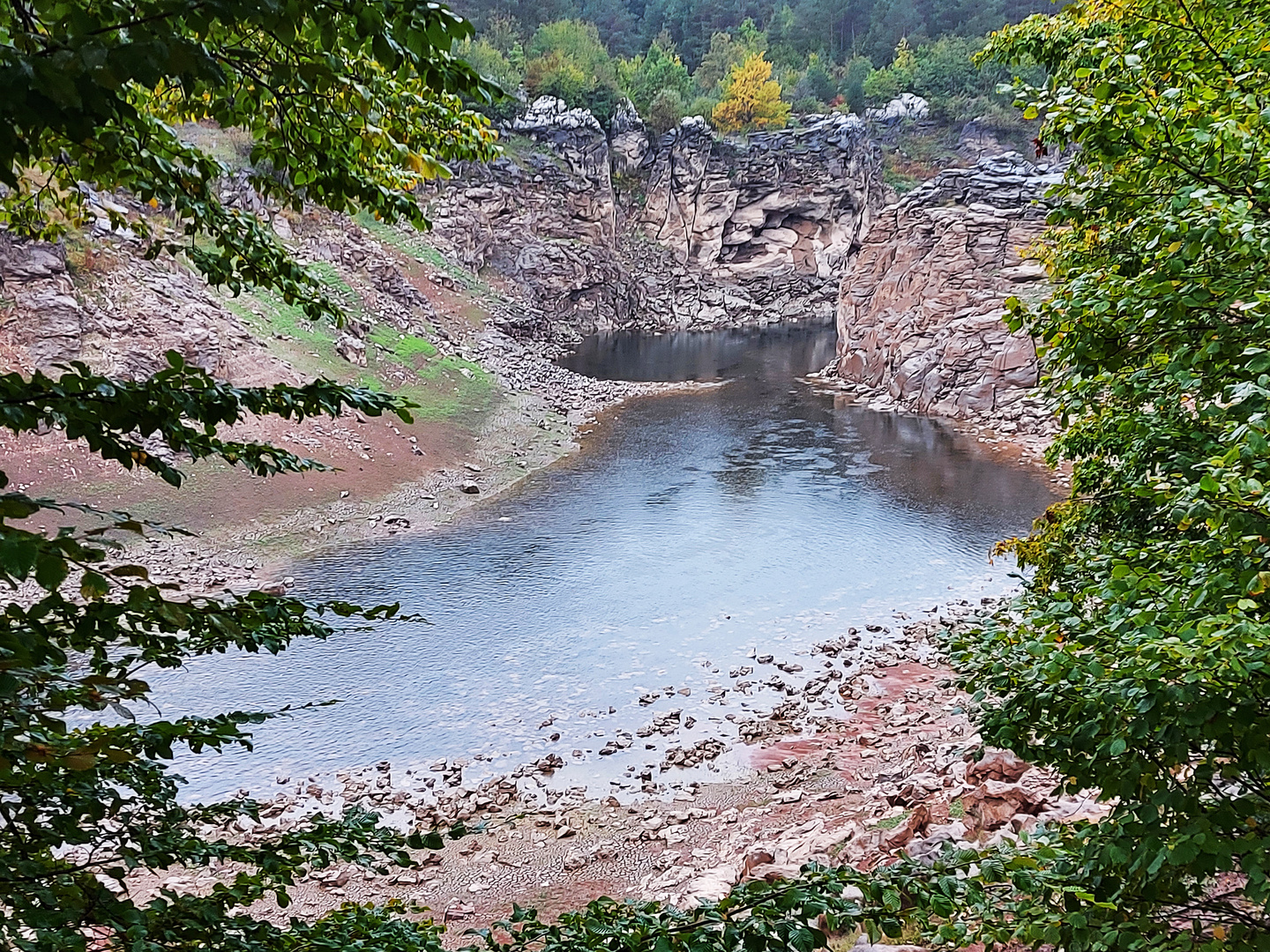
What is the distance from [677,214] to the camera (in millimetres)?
61406

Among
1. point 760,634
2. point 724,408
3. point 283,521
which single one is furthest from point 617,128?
point 760,634

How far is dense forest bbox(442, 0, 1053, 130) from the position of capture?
60688 mm

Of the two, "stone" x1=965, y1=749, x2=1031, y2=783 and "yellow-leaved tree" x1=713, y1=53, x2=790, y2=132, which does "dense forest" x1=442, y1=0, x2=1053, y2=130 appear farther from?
"stone" x1=965, y1=749, x2=1031, y2=783

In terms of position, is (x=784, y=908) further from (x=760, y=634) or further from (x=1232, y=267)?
(x=760, y=634)

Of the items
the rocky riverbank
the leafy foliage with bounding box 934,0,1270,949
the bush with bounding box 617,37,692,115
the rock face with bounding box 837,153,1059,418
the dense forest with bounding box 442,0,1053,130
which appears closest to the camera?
the leafy foliage with bounding box 934,0,1270,949

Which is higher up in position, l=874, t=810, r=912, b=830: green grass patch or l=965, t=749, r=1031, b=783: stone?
l=965, t=749, r=1031, b=783: stone

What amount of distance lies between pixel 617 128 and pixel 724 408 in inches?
1272

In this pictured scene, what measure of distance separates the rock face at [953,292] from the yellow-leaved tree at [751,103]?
28844 mm

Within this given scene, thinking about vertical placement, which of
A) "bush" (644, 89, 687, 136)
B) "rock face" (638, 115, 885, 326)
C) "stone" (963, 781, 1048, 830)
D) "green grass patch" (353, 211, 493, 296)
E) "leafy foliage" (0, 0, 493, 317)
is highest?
"bush" (644, 89, 687, 136)

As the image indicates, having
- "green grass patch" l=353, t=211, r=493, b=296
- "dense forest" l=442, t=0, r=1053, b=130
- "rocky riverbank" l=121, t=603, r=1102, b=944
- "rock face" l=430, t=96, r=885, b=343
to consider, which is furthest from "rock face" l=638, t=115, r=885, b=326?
"rocky riverbank" l=121, t=603, r=1102, b=944

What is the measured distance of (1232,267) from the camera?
12.8 feet

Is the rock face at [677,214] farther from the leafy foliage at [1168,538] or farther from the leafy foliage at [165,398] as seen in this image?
the leafy foliage at [165,398]

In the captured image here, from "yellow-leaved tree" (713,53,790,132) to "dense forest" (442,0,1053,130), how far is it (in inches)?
3.6

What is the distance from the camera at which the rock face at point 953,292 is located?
34.1m
